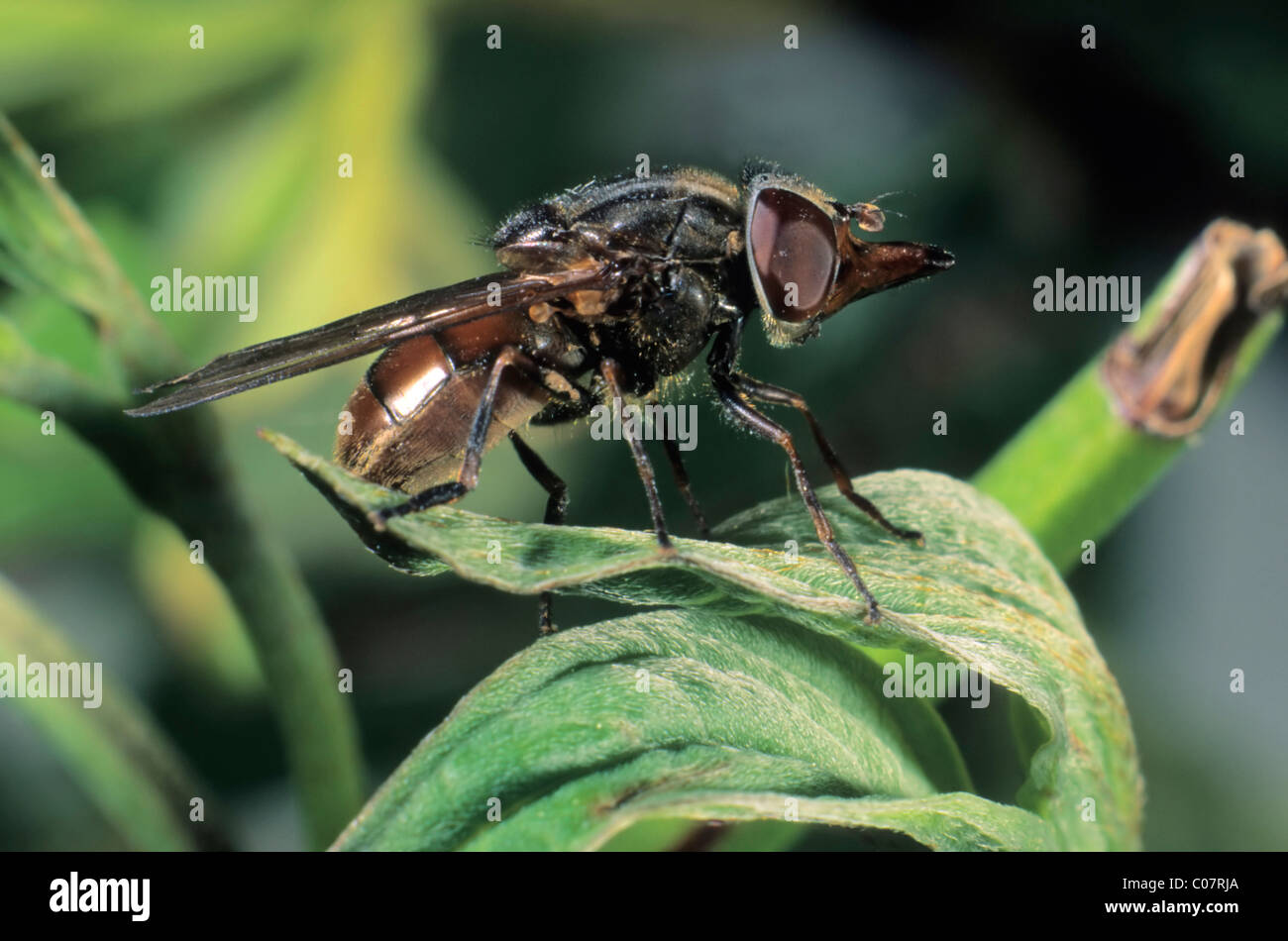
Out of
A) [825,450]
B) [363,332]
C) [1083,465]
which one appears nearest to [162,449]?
[363,332]

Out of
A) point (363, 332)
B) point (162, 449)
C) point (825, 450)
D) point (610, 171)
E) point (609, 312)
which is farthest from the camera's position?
point (610, 171)

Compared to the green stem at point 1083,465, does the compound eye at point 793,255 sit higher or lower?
higher

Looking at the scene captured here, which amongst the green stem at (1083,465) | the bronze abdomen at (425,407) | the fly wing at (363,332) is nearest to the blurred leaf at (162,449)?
the fly wing at (363,332)

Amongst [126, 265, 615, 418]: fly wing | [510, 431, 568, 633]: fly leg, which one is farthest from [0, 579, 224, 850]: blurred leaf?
[510, 431, 568, 633]: fly leg

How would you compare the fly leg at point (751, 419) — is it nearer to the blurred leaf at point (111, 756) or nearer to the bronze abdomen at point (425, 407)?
the bronze abdomen at point (425, 407)

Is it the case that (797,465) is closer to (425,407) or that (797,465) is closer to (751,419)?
(751,419)

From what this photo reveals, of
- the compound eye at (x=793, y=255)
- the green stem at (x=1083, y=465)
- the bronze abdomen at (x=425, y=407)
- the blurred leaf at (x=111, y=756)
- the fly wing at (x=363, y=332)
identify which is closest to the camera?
the fly wing at (x=363, y=332)

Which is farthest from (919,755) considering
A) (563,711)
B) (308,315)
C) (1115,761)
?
(308,315)

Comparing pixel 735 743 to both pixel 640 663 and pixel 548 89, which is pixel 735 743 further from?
pixel 548 89
